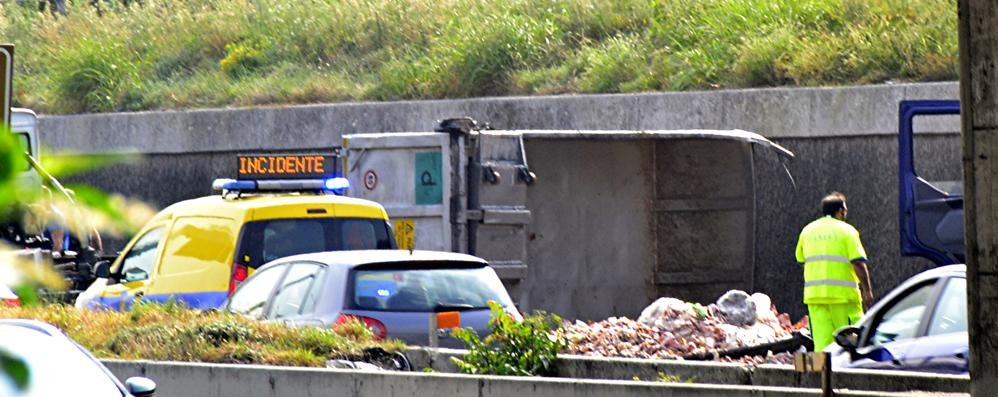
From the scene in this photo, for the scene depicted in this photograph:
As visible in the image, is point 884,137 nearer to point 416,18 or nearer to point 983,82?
point 416,18

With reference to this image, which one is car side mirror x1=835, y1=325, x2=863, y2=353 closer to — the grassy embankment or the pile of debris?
the grassy embankment

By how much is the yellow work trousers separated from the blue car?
10.9 feet

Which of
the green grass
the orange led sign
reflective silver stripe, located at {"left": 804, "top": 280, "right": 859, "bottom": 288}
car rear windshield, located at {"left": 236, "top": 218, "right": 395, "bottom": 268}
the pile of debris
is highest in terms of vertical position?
the green grass

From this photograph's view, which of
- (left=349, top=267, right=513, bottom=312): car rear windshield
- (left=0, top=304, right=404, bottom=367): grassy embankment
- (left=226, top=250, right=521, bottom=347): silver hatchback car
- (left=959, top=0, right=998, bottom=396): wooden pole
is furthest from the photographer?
(left=349, top=267, right=513, bottom=312): car rear windshield

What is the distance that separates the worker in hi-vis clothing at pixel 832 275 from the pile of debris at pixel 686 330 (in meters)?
0.53

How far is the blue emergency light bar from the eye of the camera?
13766mm

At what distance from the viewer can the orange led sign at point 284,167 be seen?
13969mm

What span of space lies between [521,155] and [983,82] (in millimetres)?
10712

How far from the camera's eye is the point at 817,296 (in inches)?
506

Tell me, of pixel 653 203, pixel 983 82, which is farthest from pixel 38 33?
pixel 983 82

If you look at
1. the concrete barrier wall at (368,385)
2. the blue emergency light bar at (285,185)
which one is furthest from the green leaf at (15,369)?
the blue emergency light bar at (285,185)

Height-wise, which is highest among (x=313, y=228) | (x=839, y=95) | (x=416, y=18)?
(x=416, y=18)

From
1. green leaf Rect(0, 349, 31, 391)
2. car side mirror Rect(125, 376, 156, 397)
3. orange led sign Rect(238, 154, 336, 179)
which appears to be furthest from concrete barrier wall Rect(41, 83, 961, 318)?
green leaf Rect(0, 349, 31, 391)

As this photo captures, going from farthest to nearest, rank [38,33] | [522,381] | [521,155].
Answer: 1. [38,33]
2. [521,155]
3. [522,381]
